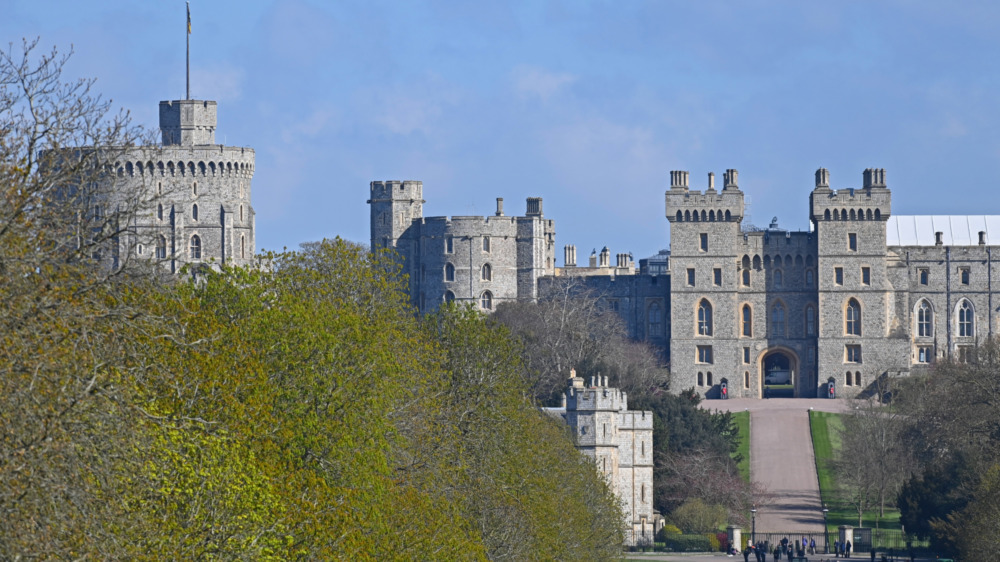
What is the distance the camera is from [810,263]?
9581 cm

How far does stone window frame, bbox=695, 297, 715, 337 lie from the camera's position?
9519 centimetres

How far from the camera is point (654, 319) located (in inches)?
3912

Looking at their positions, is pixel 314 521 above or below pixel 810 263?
below

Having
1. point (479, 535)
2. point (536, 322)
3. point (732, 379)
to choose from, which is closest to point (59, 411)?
point (479, 535)

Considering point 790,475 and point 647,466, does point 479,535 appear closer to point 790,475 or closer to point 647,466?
point 647,466

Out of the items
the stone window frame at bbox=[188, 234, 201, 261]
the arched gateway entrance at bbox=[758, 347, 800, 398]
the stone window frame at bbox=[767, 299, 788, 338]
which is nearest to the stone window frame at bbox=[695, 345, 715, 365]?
the arched gateway entrance at bbox=[758, 347, 800, 398]

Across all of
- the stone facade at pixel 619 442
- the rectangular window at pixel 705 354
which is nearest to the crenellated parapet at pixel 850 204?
the rectangular window at pixel 705 354

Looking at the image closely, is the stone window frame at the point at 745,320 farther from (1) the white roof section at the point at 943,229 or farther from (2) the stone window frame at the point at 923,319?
(1) the white roof section at the point at 943,229

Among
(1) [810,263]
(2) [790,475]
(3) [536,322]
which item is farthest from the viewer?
(1) [810,263]

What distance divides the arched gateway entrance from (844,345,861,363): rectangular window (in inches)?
109

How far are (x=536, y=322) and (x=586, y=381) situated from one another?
51.1 ft

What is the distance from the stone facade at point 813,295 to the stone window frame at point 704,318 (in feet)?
0.16

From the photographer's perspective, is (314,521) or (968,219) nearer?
(314,521)

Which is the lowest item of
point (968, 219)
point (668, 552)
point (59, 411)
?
point (668, 552)
